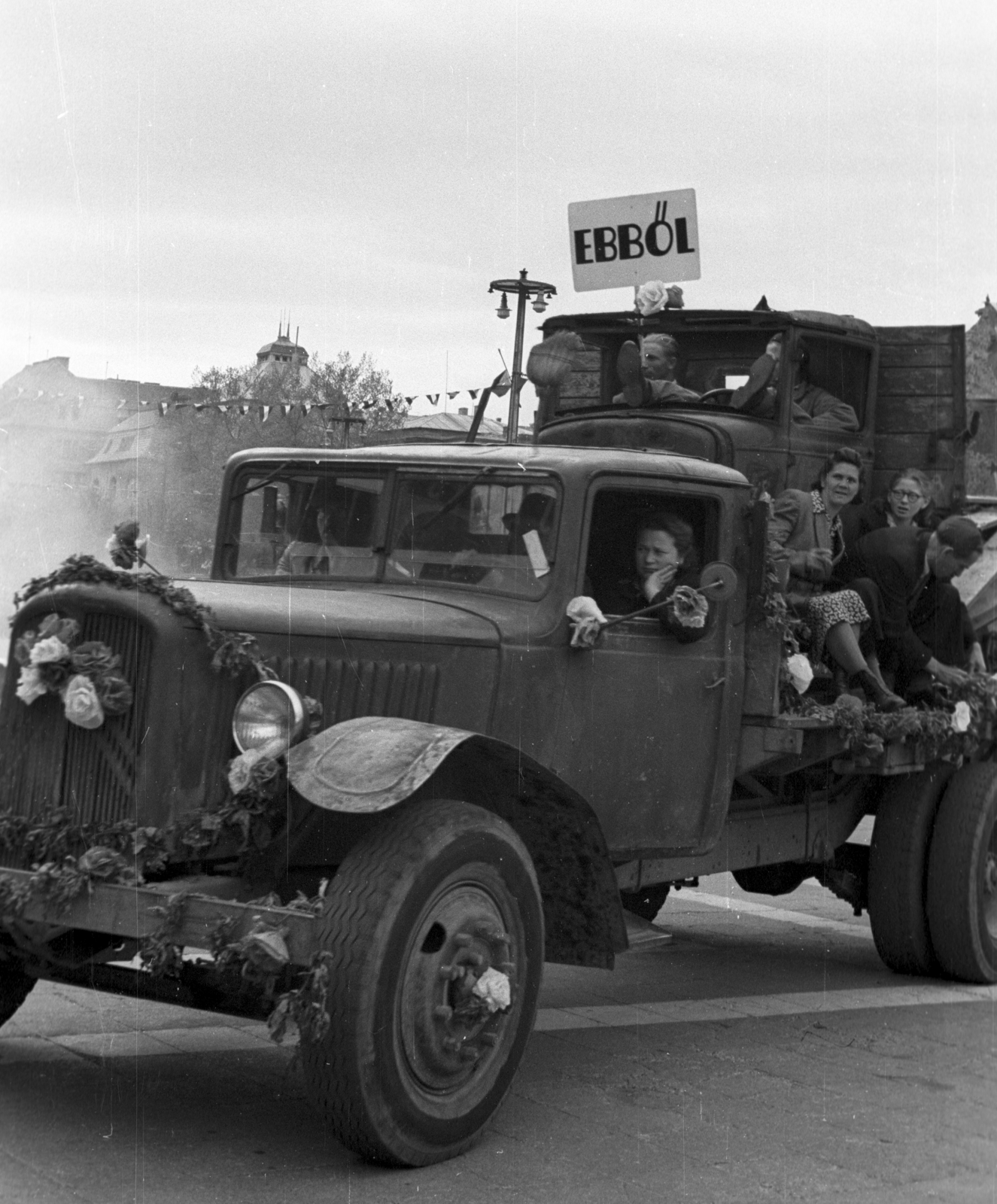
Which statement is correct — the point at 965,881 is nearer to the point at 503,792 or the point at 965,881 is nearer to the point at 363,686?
the point at 503,792

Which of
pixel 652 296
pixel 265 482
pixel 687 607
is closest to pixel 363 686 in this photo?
pixel 687 607

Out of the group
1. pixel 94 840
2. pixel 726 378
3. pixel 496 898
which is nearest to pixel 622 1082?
pixel 496 898

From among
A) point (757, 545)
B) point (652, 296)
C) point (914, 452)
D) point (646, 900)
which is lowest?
point (646, 900)

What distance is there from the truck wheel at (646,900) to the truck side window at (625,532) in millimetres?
1642

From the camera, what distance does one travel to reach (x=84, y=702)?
479 centimetres

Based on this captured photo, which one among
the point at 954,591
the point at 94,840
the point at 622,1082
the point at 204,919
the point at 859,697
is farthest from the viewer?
the point at 954,591

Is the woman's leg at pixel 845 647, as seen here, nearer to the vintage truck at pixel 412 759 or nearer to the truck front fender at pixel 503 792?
the vintage truck at pixel 412 759

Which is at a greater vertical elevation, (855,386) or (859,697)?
Result: (855,386)

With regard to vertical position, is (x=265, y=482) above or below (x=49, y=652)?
above

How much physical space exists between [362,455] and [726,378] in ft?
9.26

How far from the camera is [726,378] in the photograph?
838 centimetres

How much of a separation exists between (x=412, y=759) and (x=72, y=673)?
3.41 feet

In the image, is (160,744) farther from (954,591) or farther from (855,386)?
(855,386)

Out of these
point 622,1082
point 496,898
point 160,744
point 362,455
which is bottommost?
point 622,1082
